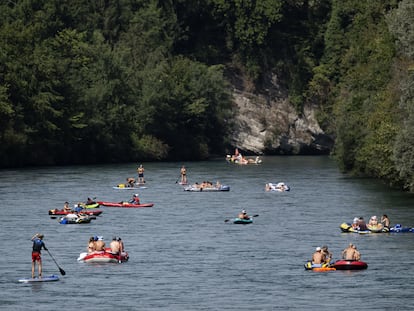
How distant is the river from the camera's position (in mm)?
62406

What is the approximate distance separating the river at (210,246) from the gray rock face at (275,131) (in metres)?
62.0

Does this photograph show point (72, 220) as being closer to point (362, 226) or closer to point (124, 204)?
point (124, 204)

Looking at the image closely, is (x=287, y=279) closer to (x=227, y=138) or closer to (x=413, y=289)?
(x=413, y=289)

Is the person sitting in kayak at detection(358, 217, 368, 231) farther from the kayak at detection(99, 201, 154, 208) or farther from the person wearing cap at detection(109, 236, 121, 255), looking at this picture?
the kayak at detection(99, 201, 154, 208)

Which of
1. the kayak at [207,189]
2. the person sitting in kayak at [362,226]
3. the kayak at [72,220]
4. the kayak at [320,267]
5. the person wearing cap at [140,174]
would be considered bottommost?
the kayak at [320,267]

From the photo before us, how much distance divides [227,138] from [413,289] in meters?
121

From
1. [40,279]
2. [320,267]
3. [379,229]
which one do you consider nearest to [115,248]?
[40,279]

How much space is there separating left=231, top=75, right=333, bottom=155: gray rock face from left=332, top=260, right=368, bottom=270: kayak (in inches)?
4738

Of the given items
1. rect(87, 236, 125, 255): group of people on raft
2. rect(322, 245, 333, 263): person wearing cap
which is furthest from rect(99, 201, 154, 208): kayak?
rect(322, 245, 333, 263): person wearing cap

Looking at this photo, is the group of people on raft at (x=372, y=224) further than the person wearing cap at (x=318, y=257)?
Yes

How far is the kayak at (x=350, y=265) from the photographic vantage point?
228 ft

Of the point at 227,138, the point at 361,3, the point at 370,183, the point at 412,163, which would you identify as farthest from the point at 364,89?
the point at 227,138

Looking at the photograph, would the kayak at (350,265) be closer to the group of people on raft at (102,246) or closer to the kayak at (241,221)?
the group of people on raft at (102,246)

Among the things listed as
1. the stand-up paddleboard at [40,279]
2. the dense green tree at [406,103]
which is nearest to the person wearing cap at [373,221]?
the dense green tree at [406,103]
